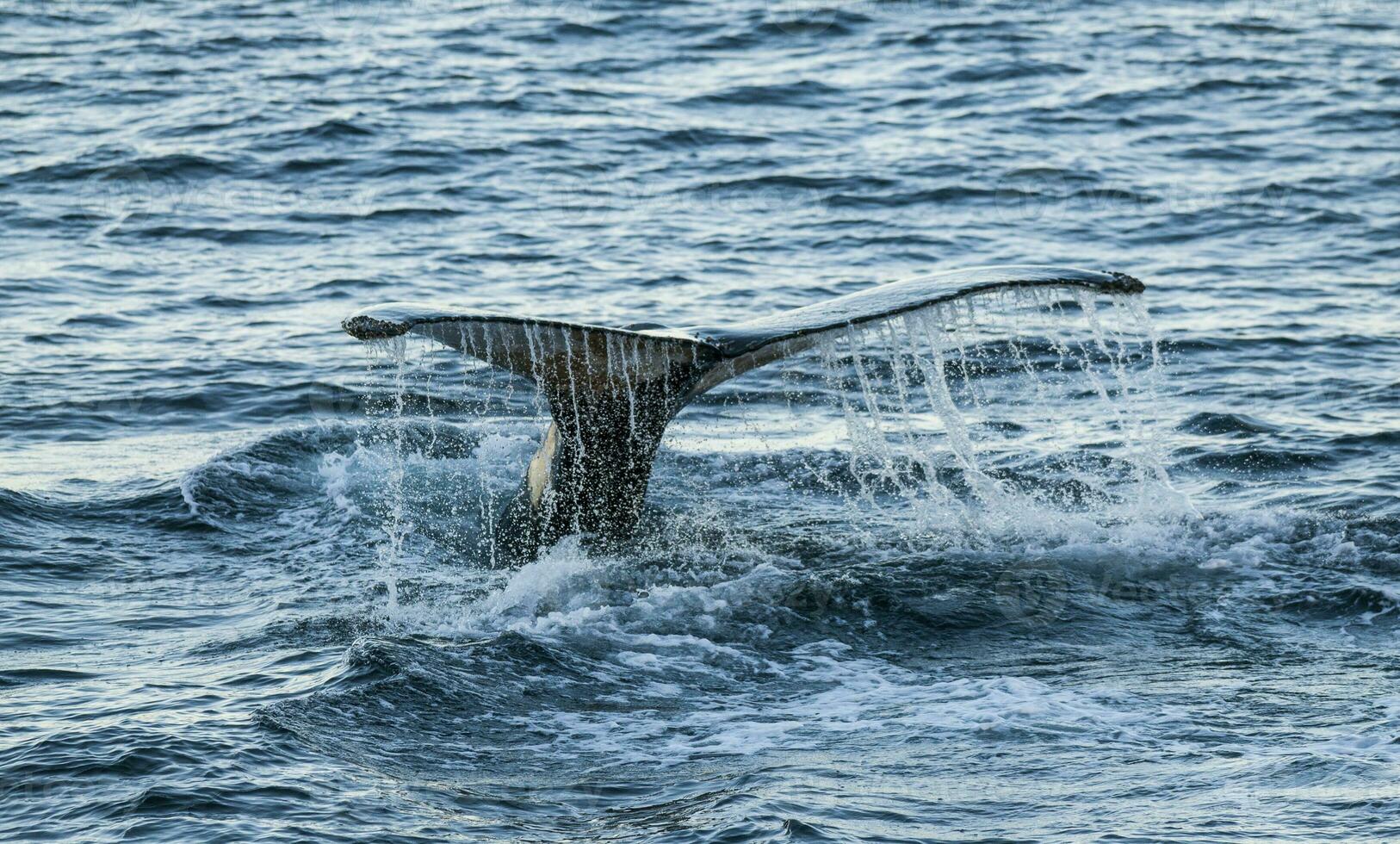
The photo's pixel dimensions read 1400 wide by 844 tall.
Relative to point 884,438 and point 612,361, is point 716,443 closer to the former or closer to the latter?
point 884,438

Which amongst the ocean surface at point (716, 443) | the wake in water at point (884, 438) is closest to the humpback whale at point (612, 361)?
the wake in water at point (884, 438)

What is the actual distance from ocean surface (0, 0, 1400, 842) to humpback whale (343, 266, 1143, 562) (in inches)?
9.1

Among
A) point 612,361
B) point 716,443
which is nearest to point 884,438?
point 716,443

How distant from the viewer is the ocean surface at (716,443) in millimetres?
6125

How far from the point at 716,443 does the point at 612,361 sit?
398 centimetres

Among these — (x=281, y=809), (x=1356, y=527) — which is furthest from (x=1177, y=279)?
(x=281, y=809)

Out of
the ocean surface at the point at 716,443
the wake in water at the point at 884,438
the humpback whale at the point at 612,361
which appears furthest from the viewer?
the wake in water at the point at 884,438

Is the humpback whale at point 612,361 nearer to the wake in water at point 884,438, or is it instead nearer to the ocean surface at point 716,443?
the wake in water at point 884,438

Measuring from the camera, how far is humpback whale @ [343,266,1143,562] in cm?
689

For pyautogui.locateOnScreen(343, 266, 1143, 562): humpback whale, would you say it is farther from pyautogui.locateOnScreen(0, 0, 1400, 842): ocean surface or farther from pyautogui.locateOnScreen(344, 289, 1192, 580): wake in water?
pyautogui.locateOnScreen(0, 0, 1400, 842): ocean surface

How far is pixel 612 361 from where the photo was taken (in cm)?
750

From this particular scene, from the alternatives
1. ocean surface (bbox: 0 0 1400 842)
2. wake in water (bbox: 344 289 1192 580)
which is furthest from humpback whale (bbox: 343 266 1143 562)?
ocean surface (bbox: 0 0 1400 842)

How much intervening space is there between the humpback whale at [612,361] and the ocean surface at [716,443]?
0.23m

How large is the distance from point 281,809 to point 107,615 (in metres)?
2.74
